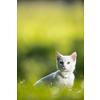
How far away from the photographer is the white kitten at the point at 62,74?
192cm

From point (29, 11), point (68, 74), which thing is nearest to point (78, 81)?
point (68, 74)

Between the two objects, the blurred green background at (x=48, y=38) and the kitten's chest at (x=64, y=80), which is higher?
the blurred green background at (x=48, y=38)

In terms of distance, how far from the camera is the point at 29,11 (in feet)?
6.64

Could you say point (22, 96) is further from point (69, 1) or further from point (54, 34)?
point (69, 1)

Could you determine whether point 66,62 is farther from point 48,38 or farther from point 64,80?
point 48,38

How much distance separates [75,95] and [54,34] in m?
0.68

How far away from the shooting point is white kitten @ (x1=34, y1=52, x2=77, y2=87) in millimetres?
1919

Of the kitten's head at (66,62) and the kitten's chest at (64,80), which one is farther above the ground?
the kitten's head at (66,62)

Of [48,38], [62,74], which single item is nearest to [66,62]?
[62,74]

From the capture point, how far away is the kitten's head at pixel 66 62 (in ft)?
6.27

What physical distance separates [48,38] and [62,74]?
409 millimetres

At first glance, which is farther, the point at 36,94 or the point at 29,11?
the point at 29,11

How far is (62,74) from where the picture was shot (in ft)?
6.34

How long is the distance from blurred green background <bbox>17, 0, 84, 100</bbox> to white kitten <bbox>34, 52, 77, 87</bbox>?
0.16ft
